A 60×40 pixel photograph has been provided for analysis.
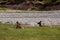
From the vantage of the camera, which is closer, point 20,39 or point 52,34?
point 20,39

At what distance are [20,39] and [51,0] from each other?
32.6 m

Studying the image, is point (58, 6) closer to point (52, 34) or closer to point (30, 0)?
point (30, 0)

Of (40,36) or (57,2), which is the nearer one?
(40,36)

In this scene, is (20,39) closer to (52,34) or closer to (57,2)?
(52,34)

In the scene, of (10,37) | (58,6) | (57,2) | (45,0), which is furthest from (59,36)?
(45,0)

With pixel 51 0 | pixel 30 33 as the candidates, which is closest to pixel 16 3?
pixel 51 0

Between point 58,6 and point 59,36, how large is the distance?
26.0 m

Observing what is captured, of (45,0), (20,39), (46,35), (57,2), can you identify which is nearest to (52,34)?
(46,35)

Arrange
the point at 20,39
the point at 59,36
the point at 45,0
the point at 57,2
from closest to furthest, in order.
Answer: the point at 20,39, the point at 59,36, the point at 57,2, the point at 45,0

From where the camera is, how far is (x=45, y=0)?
46.5m

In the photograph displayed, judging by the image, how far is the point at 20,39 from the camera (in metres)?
12.7

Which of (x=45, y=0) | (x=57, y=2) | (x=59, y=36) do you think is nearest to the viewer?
(x=59, y=36)

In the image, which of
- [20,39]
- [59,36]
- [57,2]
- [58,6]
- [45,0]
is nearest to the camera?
[20,39]

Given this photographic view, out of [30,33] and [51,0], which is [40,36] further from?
[51,0]
